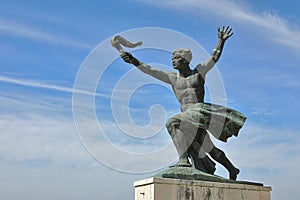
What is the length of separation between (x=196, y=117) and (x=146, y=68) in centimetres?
213

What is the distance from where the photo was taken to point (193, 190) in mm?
9961

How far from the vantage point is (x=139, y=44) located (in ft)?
39.7

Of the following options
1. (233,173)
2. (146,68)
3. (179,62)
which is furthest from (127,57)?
(233,173)

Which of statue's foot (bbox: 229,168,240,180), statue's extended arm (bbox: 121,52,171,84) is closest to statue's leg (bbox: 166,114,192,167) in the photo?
statue's foot (bbox: 229,168,240,180)

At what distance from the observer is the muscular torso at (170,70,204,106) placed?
11508mm

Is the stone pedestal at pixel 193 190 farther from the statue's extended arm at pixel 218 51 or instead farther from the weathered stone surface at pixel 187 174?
the statue's extended arm at pixel 218 51

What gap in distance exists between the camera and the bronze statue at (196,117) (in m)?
10.9

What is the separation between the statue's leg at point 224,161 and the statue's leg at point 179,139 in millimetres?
871

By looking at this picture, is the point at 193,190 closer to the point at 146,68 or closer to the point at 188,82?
the point at 188,82

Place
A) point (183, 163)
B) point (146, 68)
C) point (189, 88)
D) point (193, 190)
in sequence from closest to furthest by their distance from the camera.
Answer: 1. point (193, 190)
2. point (183, 163)
3. point (189, 88)
4. point (146, 68)

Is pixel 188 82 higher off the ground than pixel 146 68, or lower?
Answer: lower

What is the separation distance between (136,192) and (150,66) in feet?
11.8

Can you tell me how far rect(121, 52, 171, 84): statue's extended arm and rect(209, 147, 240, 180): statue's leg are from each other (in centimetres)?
231

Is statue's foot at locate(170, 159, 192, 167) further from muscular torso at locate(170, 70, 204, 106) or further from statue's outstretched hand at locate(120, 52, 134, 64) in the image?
statue's outstretched hand at locate(120, 52, 134, 64)
